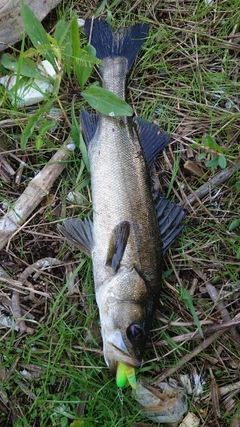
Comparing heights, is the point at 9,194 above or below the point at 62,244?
above

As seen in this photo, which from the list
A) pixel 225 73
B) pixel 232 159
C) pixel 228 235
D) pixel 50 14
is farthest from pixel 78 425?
pixel 50 14

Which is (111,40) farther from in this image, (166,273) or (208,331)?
(208,331)

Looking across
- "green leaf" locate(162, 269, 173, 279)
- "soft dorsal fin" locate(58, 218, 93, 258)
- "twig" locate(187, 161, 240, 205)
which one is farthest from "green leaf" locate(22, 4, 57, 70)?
"green leaf" locate(162, 269, 173, 279)

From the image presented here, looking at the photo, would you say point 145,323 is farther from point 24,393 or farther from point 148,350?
point 24,393

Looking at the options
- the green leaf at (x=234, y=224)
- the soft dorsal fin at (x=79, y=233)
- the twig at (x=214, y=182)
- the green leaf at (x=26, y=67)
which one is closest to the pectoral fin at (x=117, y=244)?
the soft dorsal fin at (x=79, y=233)

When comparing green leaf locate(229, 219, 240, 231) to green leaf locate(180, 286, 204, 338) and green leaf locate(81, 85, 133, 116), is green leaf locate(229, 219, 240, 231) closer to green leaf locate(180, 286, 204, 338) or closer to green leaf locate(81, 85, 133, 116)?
green leaf locate(180, 286, 204, 338)

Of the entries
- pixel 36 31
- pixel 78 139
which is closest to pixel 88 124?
pixel 78 139
